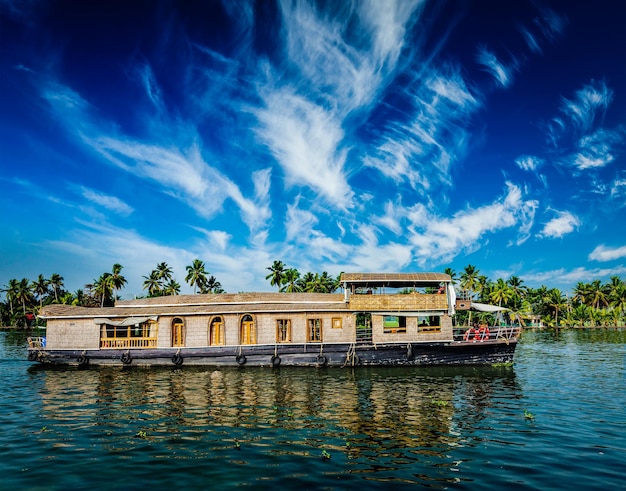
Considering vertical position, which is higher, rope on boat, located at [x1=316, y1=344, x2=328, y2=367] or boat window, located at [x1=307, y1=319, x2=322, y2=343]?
boat window, located at [x1=307, y1=319, x2=322, y2=343]

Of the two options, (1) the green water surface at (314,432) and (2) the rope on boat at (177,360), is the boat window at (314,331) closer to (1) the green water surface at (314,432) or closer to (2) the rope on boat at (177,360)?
(1) the green water surface at (314,432)

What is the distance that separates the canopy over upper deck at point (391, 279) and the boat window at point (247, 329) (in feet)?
21.4

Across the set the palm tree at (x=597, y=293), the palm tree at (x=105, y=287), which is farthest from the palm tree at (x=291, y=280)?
the palm tree at (x=597, y=293)

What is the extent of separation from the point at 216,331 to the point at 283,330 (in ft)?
14.4

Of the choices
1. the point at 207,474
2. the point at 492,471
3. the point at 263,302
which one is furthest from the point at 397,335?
the point at 207,474

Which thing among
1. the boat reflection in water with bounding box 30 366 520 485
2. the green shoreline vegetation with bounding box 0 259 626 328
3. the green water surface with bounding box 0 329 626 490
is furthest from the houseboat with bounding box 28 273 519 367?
the green shoreline vegetation with bounding box 0 259 626 328

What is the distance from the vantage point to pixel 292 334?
→ 2578 centimetres

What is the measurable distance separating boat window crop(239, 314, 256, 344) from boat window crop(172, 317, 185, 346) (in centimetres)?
383

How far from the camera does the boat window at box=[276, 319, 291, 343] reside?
85.1ft

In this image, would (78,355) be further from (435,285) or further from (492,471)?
(492,471)

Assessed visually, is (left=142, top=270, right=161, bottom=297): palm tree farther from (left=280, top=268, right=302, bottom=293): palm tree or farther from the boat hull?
the boat hull

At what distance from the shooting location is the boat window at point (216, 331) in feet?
86.2

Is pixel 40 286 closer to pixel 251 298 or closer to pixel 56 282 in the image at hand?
pixel 56 282

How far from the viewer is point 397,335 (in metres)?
25.3
